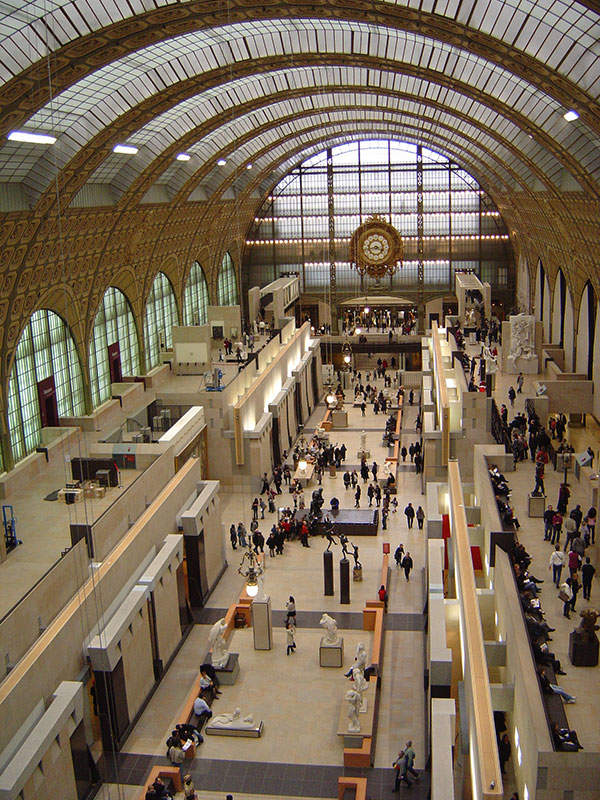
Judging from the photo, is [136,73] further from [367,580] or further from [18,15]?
[367,580]

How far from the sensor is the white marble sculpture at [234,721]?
818 inches

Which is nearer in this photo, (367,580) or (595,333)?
(367,580)

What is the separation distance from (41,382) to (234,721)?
17.5m

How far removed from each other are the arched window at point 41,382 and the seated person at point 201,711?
44.3 ft

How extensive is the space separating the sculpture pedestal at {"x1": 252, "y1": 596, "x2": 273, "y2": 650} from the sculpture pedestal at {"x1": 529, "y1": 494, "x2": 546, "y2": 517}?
7399mm

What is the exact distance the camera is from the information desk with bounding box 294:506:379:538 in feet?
109

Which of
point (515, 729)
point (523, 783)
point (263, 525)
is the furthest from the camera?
point (263, 525)

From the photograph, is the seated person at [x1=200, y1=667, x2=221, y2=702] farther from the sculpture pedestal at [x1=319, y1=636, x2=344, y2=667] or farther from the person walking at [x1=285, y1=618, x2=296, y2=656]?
the sculpture pedestal at [x1=319, y1=636, x2=344, y2=667]

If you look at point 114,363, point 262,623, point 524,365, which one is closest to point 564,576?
point 262,623

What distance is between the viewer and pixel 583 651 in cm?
1680

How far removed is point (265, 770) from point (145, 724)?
11.5ft

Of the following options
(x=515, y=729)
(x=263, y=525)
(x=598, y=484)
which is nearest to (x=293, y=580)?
(x=263, y=525)

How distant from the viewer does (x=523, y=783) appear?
1469 cm

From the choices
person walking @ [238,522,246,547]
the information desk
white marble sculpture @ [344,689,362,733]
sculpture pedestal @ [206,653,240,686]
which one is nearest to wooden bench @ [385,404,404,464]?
the information desk
